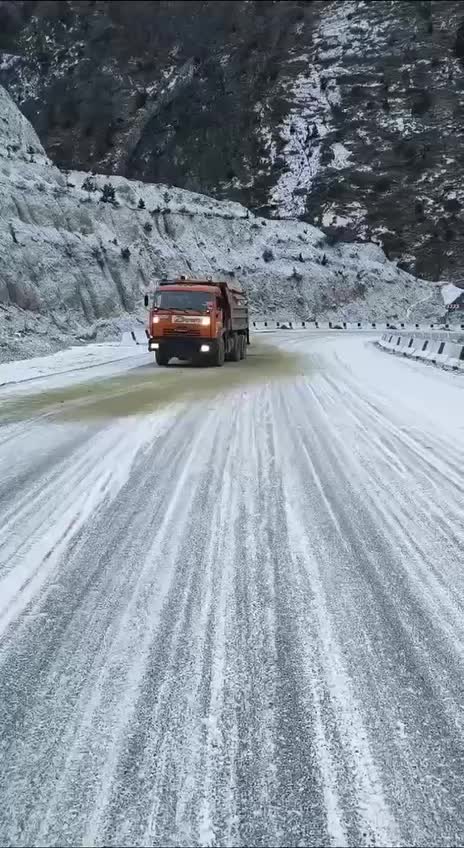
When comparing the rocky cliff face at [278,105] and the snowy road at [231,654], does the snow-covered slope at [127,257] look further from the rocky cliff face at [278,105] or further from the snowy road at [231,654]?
the snowy road at [231,654]

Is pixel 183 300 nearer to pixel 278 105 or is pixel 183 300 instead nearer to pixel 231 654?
Result: pixel 231 654

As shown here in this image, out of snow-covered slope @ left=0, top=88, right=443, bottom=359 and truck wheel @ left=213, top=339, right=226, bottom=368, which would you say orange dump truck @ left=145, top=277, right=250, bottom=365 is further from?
snow-covered slope @ left=0, top=88, right=443, bottom=359

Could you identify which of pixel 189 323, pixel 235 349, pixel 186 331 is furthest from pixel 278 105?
pixel 186 331

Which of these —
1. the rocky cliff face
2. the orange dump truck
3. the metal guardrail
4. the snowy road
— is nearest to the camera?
the snowy road

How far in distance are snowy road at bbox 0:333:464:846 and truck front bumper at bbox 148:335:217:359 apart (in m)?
12.6

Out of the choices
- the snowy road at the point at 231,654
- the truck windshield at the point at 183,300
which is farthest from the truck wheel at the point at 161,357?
the snowy road at the point at 231,654

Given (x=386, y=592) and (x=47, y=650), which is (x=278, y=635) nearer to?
Result: (x=386, y=592)

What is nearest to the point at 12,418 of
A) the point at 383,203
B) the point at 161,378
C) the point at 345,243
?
the point at 161,378

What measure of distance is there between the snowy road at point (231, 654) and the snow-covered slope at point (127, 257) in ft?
58.7

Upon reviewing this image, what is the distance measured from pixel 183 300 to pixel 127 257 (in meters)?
A: 24.3

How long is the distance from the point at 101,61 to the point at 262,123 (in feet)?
102

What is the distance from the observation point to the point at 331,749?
209cm

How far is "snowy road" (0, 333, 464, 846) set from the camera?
72.6 inches

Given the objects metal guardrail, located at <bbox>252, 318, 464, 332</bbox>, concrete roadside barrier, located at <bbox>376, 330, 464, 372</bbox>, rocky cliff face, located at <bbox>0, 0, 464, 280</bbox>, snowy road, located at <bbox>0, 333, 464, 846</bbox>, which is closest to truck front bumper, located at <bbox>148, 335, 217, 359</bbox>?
concrete roadside barrier, located at <bbox>376, 330, 464, 372</bbox>
